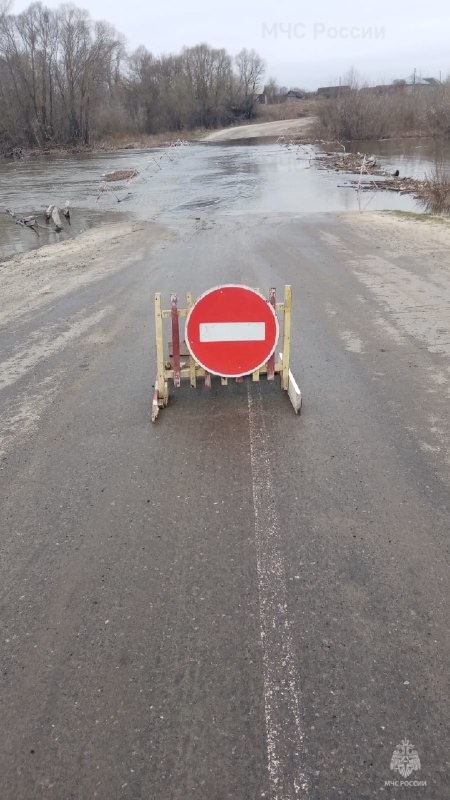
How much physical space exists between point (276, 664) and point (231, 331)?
3284mm

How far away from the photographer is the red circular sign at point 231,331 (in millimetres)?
5305

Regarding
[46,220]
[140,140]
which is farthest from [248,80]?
[46,220]

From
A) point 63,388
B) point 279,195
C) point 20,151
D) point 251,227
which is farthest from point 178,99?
point 63,388

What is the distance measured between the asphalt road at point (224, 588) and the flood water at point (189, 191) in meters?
12.0

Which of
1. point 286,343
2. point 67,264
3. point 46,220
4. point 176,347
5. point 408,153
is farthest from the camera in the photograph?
point 408,153

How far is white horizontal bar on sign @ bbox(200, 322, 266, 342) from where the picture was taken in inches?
213

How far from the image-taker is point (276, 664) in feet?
9.50

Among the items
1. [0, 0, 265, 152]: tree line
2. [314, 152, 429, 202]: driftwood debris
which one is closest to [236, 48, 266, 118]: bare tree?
[0, 0, 265, 152]: tree line

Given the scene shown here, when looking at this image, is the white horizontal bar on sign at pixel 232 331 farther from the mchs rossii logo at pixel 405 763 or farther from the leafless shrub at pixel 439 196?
the leafless shrub at pixel 439 196

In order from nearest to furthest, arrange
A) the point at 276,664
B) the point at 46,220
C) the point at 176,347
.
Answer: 1. the point at 276,664
2. the point at 176,347
3. the point at 46,220

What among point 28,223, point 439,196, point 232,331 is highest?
point 439,196

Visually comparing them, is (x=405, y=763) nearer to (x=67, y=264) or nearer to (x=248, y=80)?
(x=67, y=264)

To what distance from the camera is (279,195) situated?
80.2 feet

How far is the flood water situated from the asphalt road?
1197 centimetres
